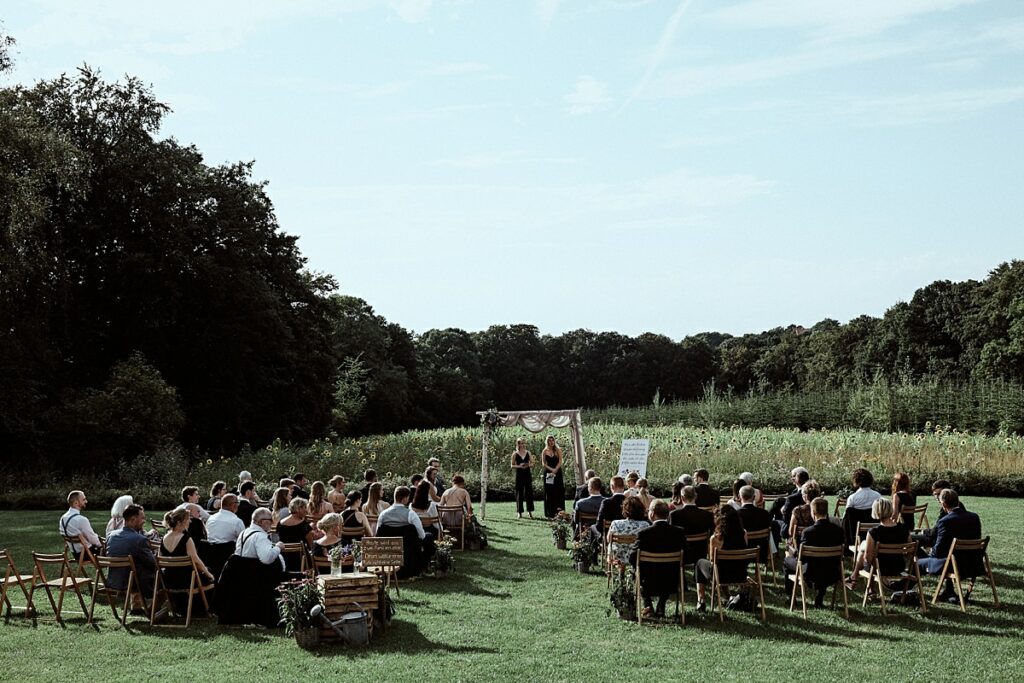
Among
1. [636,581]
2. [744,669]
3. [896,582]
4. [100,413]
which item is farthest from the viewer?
[100,413]

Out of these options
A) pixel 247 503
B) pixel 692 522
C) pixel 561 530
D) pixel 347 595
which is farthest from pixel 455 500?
pixel 347 595

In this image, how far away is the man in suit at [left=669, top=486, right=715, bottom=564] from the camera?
12242 mm

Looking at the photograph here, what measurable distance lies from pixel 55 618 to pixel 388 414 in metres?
49.2

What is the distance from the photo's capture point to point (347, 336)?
62.8m

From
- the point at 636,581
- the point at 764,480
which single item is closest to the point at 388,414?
the point at 764,480

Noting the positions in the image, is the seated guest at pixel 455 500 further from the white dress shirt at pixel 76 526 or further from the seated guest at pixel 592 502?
the white dress shirt at pixel 76 526

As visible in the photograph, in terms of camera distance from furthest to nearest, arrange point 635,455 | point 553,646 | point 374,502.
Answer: point 635,455, point 374,502, point 553,646

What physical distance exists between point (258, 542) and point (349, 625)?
1650mm

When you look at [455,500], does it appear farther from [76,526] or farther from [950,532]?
[950,532]

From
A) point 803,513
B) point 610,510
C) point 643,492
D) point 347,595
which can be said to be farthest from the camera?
point 643,492

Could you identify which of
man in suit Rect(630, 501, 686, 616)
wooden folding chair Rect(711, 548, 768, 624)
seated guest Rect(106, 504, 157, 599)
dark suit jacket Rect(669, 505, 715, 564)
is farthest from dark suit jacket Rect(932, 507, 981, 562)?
seated guest Rect(106, 504, 157, 599)

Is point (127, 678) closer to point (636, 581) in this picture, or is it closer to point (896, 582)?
point (636, 581)

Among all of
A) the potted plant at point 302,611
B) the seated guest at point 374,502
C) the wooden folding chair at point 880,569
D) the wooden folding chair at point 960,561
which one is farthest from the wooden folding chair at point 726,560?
the seated guest at point 374,502

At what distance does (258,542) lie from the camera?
1135cm
